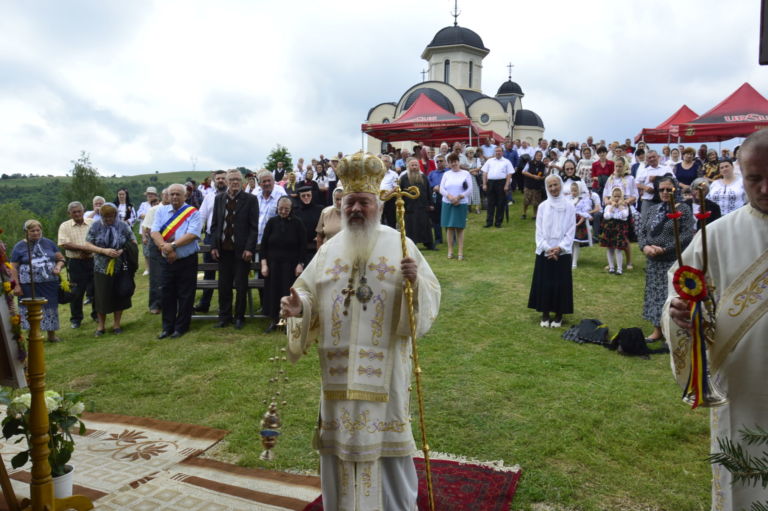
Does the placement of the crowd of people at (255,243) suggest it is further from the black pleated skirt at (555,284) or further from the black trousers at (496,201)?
the black trousers at (496,201)

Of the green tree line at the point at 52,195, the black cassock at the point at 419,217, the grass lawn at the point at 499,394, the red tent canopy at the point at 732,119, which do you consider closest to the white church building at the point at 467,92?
the green tree line at the point at 52,195

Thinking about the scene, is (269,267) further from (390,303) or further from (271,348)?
(390,303)

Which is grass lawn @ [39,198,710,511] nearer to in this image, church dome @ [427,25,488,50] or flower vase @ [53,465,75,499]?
flower vase @ [53,465,75,499]

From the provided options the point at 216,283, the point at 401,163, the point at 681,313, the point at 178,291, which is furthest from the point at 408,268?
the point at 401,163

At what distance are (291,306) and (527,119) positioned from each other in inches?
1885

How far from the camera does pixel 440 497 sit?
13.1 feet

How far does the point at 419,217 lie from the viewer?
1322 cm

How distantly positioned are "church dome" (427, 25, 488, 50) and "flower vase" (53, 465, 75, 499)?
45078mm

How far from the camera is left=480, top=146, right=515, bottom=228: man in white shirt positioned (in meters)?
14.7

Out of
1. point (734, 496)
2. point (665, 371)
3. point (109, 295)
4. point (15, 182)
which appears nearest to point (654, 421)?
point (665, 371)

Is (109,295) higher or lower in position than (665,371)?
higher

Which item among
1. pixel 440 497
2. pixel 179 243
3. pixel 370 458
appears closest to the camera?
pixel 370 458

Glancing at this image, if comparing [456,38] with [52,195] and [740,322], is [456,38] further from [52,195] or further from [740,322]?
[52,195]

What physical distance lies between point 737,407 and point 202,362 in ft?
20.2
